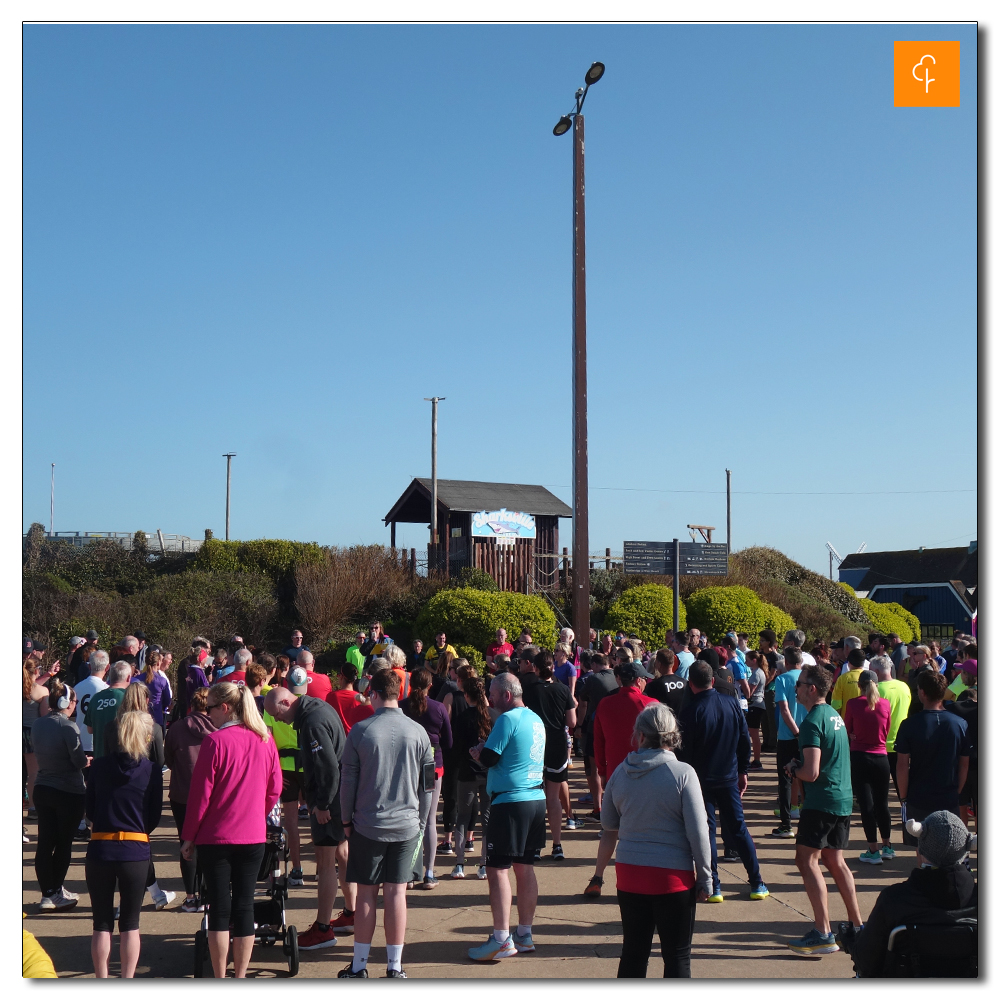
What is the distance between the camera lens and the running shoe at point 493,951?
18.5 ft

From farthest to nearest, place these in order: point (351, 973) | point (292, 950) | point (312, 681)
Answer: point (312, 681), point (292, 950), point (351, 973)

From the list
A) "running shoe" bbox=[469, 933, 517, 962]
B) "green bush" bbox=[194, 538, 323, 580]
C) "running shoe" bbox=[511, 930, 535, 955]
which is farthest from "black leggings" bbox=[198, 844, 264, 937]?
"green bush" bbox=[194, 538, 323, 580]

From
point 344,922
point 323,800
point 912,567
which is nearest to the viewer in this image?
point 323,800

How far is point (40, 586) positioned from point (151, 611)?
2.97 meters

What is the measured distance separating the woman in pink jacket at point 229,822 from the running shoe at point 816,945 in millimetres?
3415

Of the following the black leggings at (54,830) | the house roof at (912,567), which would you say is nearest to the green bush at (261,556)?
the black leggings at (54,830)

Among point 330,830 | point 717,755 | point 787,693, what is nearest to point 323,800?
point 330,830

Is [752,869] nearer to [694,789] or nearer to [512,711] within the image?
[512,711]

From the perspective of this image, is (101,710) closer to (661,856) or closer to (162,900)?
(162,900)

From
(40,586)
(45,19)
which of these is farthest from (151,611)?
(45,19)

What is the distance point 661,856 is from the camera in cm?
423

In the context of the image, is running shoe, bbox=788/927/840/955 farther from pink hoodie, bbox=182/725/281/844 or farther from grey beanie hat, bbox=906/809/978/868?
pink hoodie, bbox=182/725/281/844

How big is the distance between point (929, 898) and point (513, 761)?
2795 millimetres

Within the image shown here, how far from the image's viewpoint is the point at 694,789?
14.1 feet
